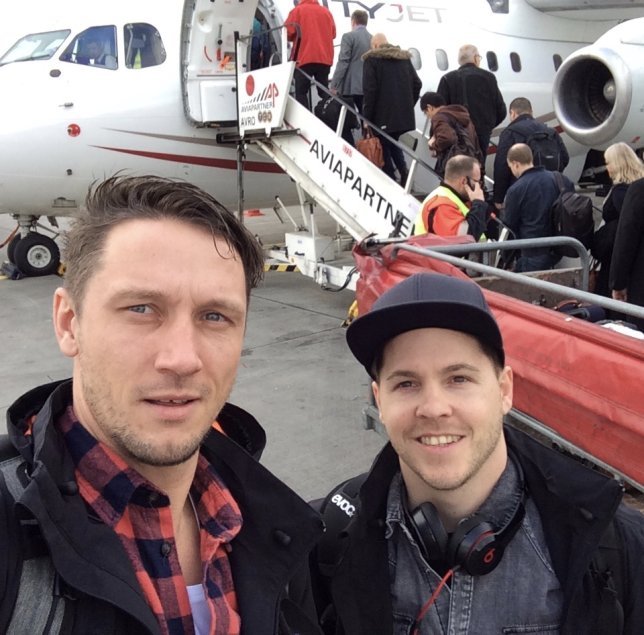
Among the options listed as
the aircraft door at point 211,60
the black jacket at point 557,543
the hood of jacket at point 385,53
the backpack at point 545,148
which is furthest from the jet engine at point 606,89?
the black jacket at point 557,543

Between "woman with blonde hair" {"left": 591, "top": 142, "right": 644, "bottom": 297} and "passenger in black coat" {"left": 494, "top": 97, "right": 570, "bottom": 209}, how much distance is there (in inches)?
62.6

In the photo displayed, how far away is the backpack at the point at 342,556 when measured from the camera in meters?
1.39

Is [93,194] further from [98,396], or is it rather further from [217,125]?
[217,125]

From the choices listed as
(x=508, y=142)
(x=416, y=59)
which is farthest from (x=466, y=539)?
(x=416, y=59)

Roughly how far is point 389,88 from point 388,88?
0.04ft

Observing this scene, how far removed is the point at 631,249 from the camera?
4578mm

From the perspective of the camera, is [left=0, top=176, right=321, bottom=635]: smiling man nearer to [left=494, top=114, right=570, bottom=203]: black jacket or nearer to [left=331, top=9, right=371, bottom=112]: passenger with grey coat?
[left=494, top=114, right=570, bottom=203]: black jacket

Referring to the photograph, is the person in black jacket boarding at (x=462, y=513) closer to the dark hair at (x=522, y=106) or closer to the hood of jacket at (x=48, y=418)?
the hood of jacket at (x=48, y=418)

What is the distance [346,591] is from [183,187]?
0.93 meters

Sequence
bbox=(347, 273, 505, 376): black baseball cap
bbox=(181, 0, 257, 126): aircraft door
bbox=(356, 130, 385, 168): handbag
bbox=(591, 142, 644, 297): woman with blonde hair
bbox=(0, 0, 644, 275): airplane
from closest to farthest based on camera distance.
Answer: bbox=(347, 273, 505, 376): black baseball cap
bbox=(591, 142, 644, 297): woman with blonde hair
bbox=(356, 130, 385, 168): handbag
bbox=(0, 0, 644, 275): airplane
bbox=(181, 0, 257, 126): aircraft door

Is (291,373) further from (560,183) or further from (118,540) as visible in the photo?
(118,540)

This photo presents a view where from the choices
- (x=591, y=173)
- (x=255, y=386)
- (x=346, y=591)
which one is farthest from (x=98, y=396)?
(x=591, y=173)

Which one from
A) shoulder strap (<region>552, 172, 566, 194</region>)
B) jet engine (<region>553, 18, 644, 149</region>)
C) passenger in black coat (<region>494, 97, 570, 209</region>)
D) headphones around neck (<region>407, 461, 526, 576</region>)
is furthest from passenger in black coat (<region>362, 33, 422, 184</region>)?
headphones around neck (<region>407, 461, 526, 576</region>)

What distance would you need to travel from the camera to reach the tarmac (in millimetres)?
4688
